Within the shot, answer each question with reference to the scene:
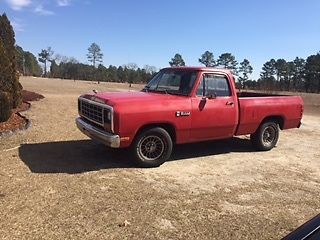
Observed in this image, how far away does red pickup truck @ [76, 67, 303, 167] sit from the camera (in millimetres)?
7078

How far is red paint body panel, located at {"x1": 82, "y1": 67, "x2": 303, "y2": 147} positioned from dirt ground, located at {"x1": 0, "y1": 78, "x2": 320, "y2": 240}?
0.61 m

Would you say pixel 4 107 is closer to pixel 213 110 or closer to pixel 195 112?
pixel 195 112

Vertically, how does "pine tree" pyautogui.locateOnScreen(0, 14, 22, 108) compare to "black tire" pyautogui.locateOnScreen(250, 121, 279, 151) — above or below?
above

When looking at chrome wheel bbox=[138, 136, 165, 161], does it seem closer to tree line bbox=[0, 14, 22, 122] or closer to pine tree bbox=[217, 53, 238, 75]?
tree line bbox=[0, 14, 22, 122]

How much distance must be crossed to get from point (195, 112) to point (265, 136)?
2542 millimetres

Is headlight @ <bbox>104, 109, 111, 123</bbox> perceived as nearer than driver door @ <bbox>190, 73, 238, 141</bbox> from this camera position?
Yes

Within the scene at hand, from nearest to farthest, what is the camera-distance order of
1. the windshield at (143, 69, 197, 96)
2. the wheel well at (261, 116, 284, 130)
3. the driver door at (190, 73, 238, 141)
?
the driver door at (190, 73, 238, 141)
the windshield at (143, 69, 197, 96)
the wheel well at (261, 116, 284, 130)

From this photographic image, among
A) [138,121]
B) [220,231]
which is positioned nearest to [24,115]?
[138,121]

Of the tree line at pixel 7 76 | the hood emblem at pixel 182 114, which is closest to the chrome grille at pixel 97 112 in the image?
the hood emblem at pixel 182 114

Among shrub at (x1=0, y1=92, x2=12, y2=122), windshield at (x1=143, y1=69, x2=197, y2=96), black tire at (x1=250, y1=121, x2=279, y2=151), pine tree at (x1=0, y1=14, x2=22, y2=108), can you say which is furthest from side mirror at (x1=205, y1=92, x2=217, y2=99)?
pine tree at (x1=0, y1=14, x2=22, y2=108)

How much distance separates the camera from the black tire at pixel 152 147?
23.8 ft

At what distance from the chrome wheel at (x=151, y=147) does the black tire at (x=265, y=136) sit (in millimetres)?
2833

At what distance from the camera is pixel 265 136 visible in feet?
31.5

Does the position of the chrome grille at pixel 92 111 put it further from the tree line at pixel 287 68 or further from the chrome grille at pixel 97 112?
the tree line at pixel 287 68
